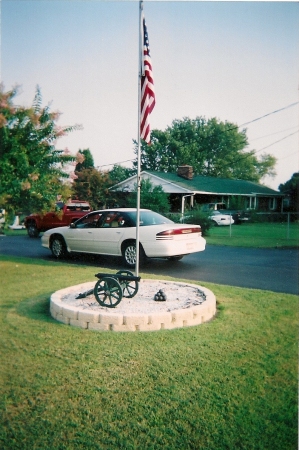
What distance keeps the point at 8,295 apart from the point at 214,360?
10.8ft

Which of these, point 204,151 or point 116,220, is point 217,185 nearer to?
point 204,151

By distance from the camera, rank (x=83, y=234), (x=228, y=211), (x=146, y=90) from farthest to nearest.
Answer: (x=228, y=211), (x=83, y=234), (x=146, y=90)

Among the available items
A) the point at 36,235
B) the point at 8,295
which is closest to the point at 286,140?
the point at 8,295

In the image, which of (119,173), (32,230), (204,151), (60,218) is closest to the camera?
(119,173)

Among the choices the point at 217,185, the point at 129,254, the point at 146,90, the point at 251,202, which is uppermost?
the point at 146,90

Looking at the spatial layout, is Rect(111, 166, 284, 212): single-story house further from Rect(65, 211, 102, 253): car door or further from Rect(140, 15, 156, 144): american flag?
Rect(140, 15, 156, 144): american flag

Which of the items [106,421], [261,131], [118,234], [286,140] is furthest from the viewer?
[118,234]

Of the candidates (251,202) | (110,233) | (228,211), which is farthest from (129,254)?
(251,202)

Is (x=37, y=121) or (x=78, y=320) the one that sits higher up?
(x=37, y=121)

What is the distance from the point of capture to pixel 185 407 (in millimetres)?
2379

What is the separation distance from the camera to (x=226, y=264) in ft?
24.8

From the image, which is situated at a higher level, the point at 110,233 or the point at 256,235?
the point at 110,233

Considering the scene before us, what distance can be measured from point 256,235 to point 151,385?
8.81m

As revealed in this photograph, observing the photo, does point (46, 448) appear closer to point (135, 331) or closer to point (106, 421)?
point (106, 421)
